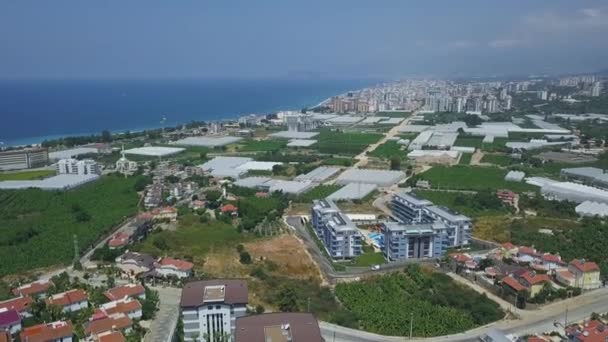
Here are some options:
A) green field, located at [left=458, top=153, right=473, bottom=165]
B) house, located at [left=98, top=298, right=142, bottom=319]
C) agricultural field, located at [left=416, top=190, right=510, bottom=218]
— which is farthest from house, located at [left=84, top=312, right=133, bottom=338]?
green field, located at [left=458, top=153, right=473, bottom=165]

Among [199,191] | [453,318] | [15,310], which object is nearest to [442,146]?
[199,191]

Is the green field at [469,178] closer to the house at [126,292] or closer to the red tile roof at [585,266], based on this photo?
the red tile roof at [585,266]

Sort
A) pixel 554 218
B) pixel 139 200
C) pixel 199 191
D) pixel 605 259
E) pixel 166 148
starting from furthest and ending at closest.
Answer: pixel 166 148 < pixel 199 191 < pixel 139 200 < pixel 554 218 < pixel 605 259

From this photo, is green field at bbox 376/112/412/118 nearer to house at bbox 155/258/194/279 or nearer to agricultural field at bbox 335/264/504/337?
agricultural field at bbox 335/264/504/337

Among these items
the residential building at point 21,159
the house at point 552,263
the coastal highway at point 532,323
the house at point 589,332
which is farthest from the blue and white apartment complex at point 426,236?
the residential building at point 21,159

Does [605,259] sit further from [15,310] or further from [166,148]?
[166,148]

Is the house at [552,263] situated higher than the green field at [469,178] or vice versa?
the green field at [469,178]
